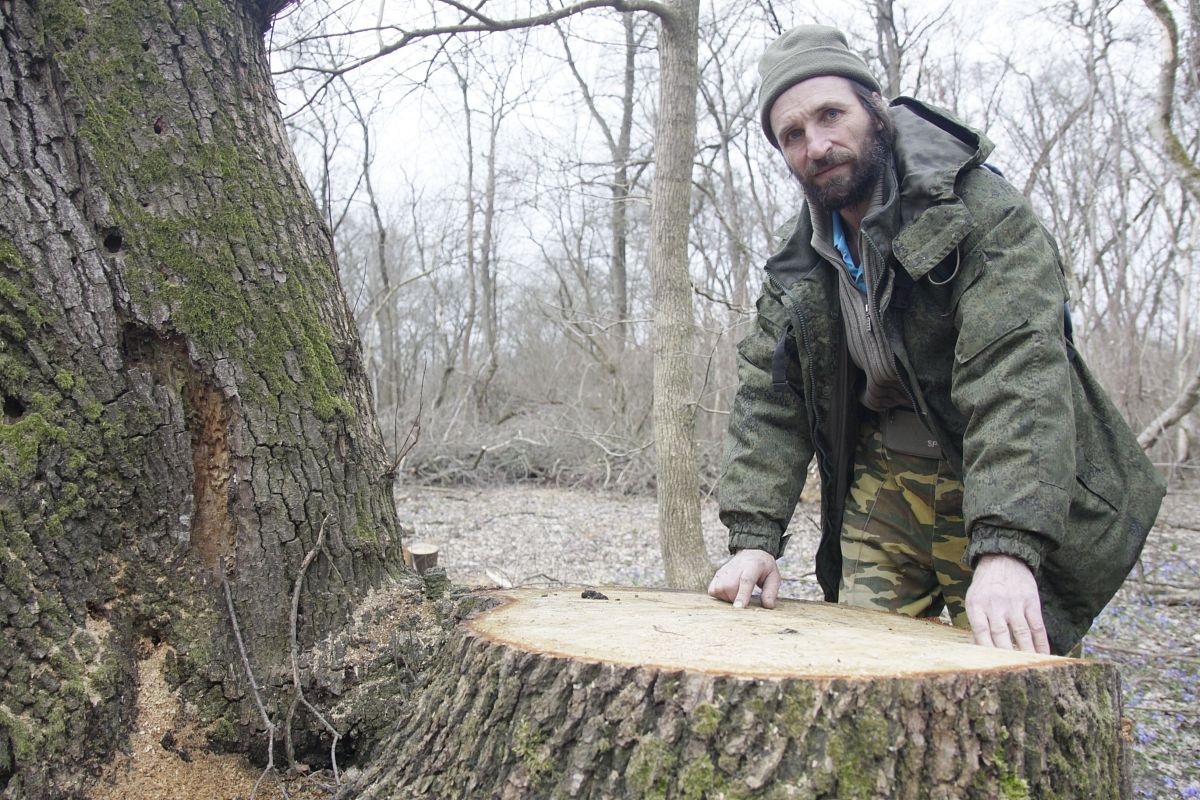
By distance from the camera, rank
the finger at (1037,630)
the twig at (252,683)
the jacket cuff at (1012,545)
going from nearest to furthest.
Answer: the finger at (1037,630) → the jacket cuff at (1012,545) → the twig at (252,683)

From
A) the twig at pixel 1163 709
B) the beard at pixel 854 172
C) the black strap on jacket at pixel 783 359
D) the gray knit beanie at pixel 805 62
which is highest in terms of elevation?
the gray knit beanie at pixel 805 62

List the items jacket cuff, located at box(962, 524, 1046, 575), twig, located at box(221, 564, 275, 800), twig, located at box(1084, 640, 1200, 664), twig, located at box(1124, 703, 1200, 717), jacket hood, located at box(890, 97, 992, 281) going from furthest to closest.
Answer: twig, located at box(1084, 640, 1200, 664) → twig, located at box(1124, 703, 1200, 717) → jacket hood, located at box(890, 97, 992, 281) → twig, located at box(221, 564, 275, 800) → jacket cuff, located at box(962, 524, 1046, 575)

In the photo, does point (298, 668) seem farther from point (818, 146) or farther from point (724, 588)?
point (818, 146)

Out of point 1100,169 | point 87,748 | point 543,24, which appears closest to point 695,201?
point 1100,169

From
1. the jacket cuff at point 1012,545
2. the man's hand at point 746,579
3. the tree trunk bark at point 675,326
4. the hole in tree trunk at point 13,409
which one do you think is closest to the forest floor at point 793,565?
the tree trunk bark at point 675,326

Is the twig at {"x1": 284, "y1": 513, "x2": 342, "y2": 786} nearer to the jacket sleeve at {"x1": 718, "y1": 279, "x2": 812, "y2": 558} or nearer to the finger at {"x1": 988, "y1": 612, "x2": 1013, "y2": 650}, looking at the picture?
the jacket sleeve at {"x1": 718, "y1": 279, "x2": 812, "y2": 558}

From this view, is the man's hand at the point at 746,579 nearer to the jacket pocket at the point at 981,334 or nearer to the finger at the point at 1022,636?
the finger at the point at 1022,636

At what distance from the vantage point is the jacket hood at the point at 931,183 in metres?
1.94

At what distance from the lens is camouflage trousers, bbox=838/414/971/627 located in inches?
92.9

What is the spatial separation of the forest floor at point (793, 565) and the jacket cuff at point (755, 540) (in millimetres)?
1424

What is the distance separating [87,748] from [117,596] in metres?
0.32

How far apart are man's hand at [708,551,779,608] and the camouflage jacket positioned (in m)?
0.07

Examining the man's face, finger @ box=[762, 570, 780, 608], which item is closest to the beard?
the man's face

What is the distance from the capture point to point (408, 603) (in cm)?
215
